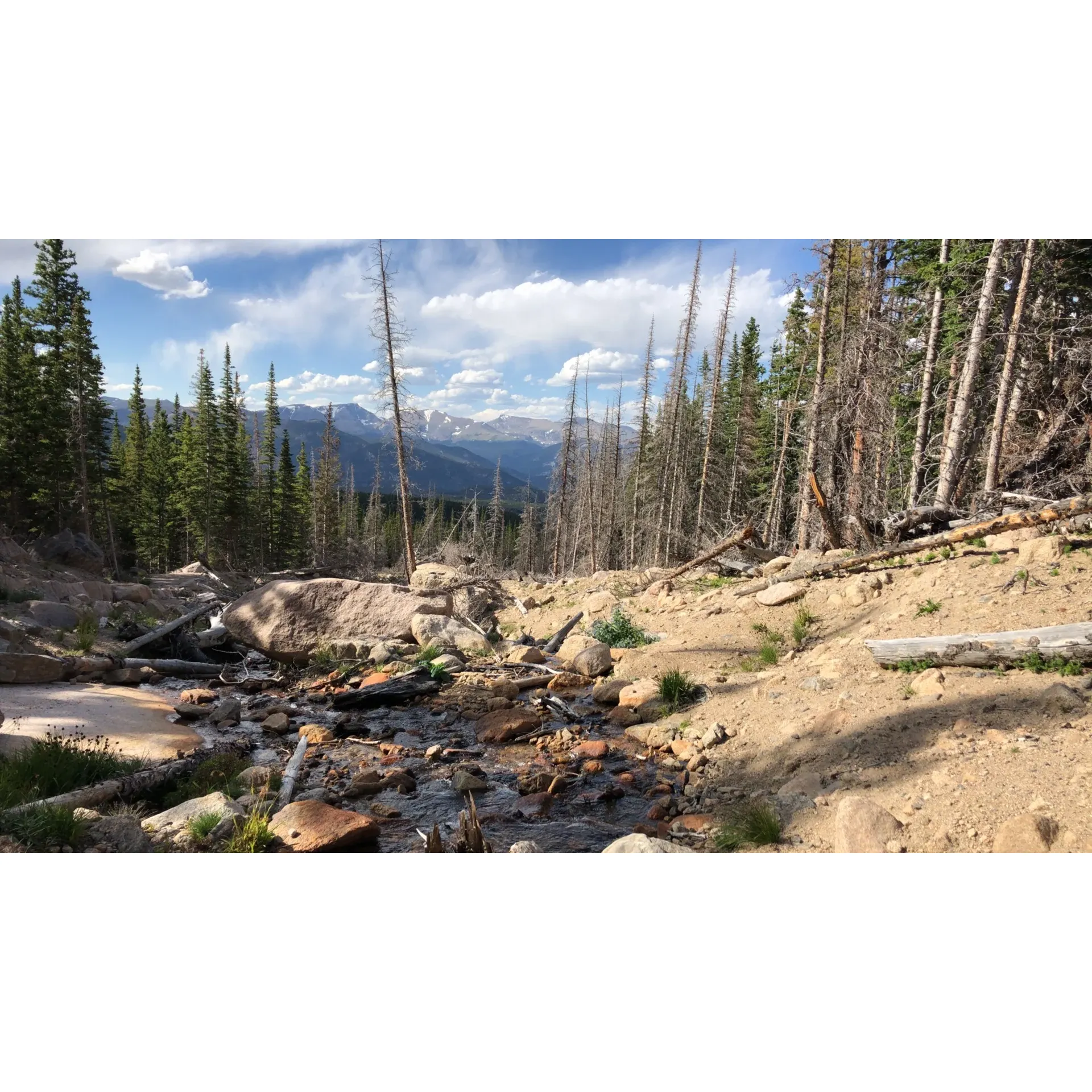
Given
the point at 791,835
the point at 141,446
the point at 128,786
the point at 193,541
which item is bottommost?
the point at 193,541

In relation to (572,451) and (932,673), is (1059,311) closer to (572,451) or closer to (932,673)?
(932,673)

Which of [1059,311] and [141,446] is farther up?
[1059,311]

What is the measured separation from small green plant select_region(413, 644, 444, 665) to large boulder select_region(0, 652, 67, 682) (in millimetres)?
5044

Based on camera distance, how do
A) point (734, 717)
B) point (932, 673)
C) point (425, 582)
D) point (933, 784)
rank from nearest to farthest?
point (933, 784), point (932, 673), point (734, 717), point (425, 582)

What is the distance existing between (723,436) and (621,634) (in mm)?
21448

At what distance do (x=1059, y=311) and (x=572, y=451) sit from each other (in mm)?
21840

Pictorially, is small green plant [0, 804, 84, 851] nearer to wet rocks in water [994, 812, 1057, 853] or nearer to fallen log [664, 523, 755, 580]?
wet rocks in water [994, 812, 1057, 853]

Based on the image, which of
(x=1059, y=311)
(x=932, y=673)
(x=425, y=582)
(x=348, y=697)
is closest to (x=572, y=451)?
(x=425, y=582)

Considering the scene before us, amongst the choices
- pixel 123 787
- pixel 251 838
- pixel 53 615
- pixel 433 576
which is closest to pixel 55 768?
pixel 123 787

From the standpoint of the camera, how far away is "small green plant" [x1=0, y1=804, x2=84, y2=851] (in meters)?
3.86

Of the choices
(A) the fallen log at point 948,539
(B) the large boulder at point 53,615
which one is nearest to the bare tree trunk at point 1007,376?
(A) the fallen log at point 948,539

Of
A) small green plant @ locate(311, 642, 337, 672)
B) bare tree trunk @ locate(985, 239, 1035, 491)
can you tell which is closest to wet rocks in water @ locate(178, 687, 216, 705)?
small green plant @ locate(311, 642, 337, 672)

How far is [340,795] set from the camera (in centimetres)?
580

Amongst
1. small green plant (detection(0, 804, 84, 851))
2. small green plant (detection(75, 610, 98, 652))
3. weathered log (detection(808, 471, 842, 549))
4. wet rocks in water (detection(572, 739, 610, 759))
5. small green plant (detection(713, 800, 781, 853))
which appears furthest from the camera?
small green plant (detection(75, 610, 98, 652))
